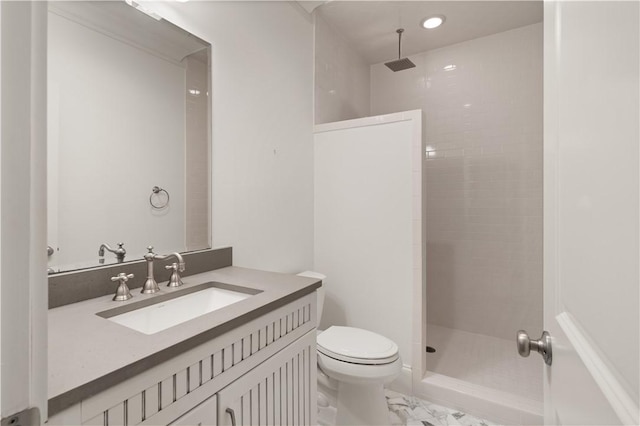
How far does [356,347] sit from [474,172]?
1.95 metres

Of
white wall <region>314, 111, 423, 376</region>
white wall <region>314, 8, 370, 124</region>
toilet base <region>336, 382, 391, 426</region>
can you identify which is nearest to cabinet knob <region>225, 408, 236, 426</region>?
toilet base <region>336, 382, 391, 426</region>

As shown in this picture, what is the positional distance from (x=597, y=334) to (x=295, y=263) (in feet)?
5.97

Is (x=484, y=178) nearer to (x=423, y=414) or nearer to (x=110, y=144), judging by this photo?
(x=423, y=414)

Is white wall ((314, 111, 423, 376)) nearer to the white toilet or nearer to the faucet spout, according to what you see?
the white toilet

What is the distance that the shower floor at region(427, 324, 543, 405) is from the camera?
1.94 metres

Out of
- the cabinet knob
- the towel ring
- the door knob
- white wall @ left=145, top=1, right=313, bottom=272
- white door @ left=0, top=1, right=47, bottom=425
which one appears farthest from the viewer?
white wall @ left=145, top=1, right=313, bottom=272

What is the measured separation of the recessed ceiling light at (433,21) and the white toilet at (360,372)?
230 centimetres

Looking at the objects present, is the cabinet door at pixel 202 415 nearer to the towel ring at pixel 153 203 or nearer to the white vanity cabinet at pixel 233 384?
the white vanity cabinet at pixel 233 384

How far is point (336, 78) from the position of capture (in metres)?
2.61

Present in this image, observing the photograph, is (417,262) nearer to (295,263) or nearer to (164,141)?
(295,263)

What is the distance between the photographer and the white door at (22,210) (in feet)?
1.01

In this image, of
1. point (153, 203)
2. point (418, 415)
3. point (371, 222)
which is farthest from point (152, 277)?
point (418, 415)

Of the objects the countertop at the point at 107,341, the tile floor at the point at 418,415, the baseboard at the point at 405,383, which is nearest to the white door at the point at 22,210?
the countertop at the point at 107,341

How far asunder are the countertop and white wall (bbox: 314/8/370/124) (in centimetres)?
174
